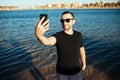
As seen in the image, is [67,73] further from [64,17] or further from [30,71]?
[30,71]

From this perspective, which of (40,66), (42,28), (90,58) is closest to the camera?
(42,28)

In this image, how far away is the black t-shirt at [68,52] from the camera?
4.18 meters

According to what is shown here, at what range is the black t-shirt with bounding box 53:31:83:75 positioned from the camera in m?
4.18

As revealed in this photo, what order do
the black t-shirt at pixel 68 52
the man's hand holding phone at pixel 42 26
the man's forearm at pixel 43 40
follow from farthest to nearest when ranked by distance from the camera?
the black t-shirt at pixel 68 52
the man's forearm at pixel 43 40
the man's hand holding phone at pixel 42 26

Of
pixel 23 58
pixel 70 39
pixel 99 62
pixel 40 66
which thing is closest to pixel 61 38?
pixel 70 39

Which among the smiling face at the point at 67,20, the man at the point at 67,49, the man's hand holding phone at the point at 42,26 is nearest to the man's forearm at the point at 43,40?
the man's hand holding phone at the point at 42,26

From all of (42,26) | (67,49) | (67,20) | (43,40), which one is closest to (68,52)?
(67,49)

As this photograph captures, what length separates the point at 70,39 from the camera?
13.9ft

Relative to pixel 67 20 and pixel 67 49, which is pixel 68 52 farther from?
pixel 67 20

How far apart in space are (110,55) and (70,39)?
959 cm

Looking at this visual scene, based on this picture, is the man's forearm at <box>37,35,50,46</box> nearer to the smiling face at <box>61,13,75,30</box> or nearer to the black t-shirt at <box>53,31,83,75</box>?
the black t-shirt at <box>53,31,83,75</box>

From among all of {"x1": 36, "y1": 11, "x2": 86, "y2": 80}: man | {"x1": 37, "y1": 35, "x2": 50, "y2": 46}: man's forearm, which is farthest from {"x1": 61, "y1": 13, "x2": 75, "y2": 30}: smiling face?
{"x1": 37, "y1": 35, "x2": 50, "y2": 46}: man's forearm

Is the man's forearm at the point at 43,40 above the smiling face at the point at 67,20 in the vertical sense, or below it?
below

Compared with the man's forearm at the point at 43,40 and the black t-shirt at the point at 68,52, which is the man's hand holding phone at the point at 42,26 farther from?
the black t-shirt at the point at 68,52
